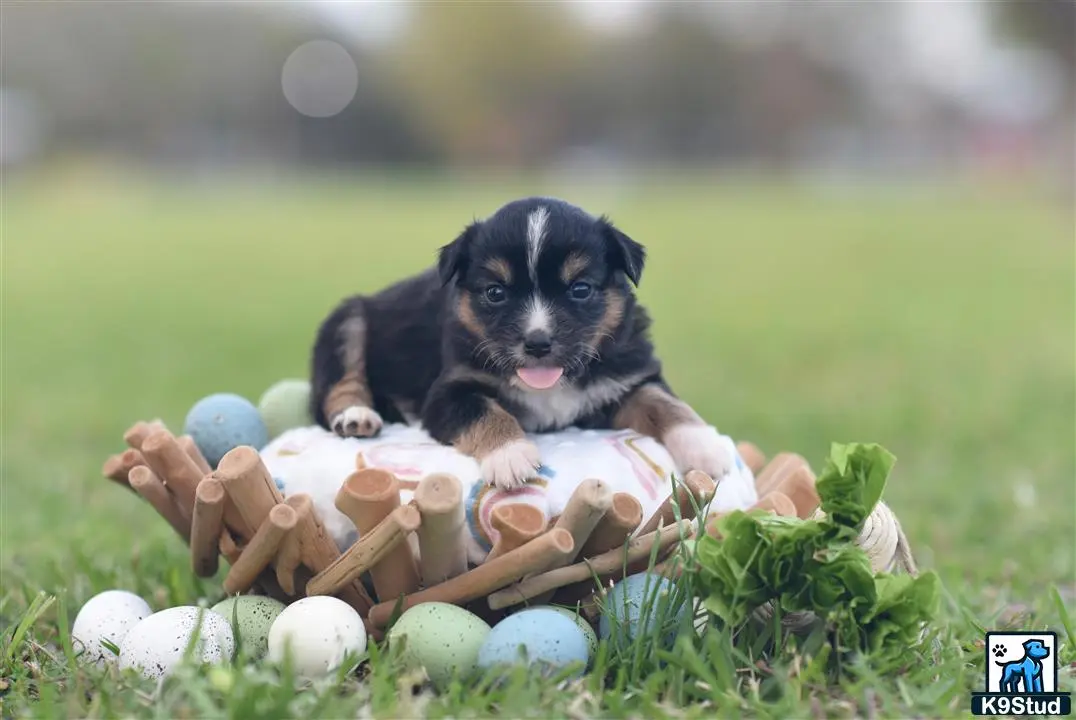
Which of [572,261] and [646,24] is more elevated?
[646,24]

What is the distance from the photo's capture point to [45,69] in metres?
38.9

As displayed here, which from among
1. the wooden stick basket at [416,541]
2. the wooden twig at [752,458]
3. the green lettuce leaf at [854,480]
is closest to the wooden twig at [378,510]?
the wooden stick basket at [416,541]

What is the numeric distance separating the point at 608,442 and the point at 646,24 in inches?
1334

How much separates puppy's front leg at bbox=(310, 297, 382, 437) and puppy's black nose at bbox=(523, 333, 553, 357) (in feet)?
2.35

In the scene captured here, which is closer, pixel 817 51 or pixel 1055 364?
pixel 1055 364

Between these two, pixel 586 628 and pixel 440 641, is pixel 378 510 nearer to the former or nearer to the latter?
pixel 440 641

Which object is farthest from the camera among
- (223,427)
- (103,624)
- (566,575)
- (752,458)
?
(752,458)

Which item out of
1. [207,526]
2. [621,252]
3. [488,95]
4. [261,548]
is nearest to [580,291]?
[621,252]

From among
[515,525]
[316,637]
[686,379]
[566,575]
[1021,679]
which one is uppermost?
[686,379]

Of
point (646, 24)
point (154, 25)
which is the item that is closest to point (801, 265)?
point (646, 24)

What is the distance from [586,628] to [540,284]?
0.97 m

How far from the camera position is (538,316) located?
3.32 metres

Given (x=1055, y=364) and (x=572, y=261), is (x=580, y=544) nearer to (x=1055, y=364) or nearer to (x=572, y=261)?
(x=572, y=261)

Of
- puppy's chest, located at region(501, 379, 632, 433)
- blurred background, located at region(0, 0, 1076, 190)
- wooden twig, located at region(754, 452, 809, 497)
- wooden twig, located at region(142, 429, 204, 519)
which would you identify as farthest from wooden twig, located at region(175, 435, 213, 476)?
blurred background, located at region(0, 0, 1076, 190)
